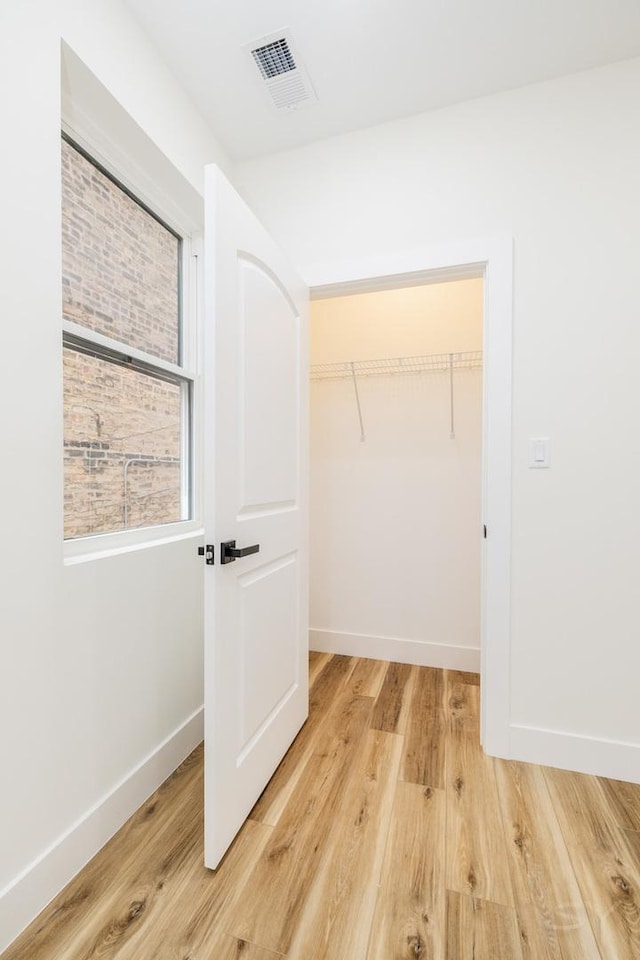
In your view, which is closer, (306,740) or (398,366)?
(306,740)

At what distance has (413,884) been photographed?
1.20 m

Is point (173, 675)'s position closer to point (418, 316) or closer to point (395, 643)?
point (395, 643)

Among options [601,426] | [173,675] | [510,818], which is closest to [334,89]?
[601,426]

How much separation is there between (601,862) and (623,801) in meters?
0.35

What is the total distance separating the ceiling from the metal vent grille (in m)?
0.04

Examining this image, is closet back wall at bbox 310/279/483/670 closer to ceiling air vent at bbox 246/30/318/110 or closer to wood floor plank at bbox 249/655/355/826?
wood floor plank at bbox 249/655/355/826

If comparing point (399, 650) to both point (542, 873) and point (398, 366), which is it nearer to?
point (542, 873)

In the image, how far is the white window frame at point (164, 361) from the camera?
1369 millimetres

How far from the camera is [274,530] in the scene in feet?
5.26

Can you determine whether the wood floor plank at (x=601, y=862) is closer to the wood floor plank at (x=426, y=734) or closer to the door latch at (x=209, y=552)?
the wood floor plank at (x=426, y=734)

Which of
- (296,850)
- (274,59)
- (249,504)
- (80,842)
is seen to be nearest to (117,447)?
(249,504)

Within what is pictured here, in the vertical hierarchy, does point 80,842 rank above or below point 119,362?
below

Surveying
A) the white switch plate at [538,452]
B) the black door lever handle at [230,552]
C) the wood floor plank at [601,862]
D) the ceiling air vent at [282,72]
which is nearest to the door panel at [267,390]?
the black door lever handle at [230,552]

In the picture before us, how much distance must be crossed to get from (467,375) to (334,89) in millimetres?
1524
